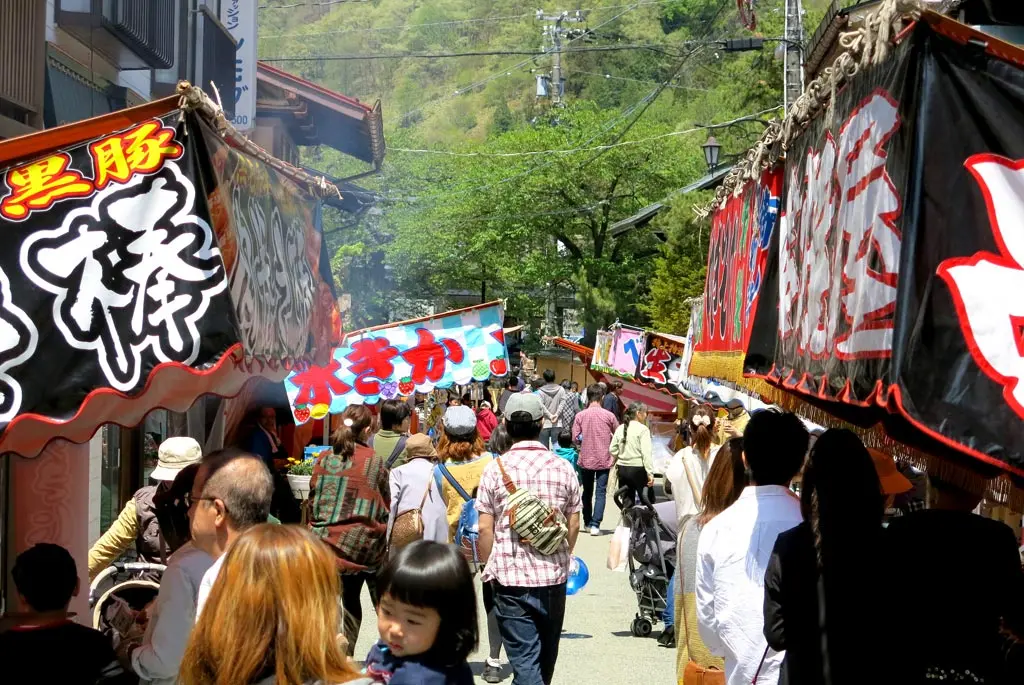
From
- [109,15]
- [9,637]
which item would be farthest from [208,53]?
[9,637]

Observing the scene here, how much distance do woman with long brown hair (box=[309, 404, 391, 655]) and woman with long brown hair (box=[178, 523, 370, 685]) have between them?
4797mm

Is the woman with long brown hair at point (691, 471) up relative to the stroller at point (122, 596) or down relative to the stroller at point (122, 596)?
down

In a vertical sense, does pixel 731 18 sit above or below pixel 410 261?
above

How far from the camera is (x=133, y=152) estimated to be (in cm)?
408

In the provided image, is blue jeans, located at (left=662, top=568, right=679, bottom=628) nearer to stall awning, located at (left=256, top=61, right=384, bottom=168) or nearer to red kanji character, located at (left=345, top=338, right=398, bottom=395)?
red kanji character, located at (left=345, top=338, right=398, bottom=395)

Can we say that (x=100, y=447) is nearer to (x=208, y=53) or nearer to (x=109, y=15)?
(x=109, y=15)

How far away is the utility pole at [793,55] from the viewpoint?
20688 mm

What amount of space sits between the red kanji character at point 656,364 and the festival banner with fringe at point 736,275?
1272cm

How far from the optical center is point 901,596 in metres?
3.94

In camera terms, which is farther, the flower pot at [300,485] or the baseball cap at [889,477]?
the flower pot at [300,485]

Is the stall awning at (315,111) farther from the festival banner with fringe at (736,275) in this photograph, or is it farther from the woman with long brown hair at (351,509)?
the festival banner with fringe at (736,275)

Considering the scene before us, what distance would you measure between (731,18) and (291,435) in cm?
6522

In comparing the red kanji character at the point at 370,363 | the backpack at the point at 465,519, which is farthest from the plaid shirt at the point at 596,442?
the backpack at the point at 465,519

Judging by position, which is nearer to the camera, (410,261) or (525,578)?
(525,578)
